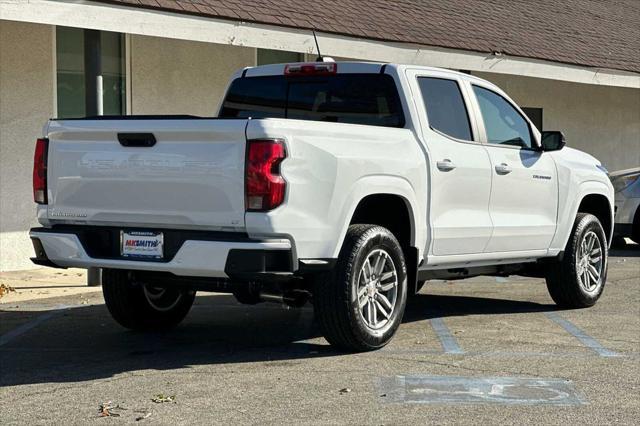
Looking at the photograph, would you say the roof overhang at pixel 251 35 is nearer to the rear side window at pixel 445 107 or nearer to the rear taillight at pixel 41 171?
the rear taillight at pixel 41 171

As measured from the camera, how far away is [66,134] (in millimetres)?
7488

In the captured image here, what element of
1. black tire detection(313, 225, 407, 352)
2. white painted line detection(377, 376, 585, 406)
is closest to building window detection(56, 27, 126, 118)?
black tire detection(313, 225, 407, 352)

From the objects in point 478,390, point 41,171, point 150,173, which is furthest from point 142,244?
point 478,390

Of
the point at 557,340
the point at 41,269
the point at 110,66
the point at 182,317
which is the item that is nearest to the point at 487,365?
the point at 557,340

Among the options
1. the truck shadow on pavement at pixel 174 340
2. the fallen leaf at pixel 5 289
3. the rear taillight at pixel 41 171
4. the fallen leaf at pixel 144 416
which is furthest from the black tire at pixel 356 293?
the fallen leaf at pixel 5 289

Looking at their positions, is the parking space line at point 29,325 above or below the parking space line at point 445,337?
below

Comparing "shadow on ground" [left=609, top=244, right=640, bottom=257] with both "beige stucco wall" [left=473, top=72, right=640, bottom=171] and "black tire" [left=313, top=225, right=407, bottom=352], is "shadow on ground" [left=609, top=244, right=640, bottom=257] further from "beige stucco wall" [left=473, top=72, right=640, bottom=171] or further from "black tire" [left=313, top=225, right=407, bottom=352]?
"black tire" [left=313, top=225, right=407, bottom=352]

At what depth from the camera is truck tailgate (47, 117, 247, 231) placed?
6898 millimetres

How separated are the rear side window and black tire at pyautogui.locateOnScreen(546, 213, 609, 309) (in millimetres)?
1801

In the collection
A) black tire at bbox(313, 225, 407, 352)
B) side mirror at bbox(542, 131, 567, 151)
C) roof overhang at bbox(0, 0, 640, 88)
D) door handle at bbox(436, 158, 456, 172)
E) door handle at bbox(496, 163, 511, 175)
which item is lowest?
black tire at bbox(313, 225, 407, 352)

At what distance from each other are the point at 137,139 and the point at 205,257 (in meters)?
0.94

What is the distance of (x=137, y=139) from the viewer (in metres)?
7.22

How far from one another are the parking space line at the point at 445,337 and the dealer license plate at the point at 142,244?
217 cm

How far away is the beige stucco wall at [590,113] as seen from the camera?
68.6ft
